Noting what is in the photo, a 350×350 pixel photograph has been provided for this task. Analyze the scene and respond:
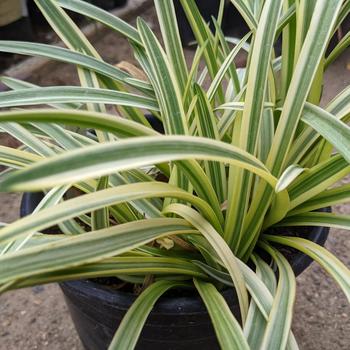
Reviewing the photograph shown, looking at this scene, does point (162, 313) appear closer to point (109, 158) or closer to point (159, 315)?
point (159, 315)

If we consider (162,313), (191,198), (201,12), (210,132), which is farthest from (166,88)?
(201,12)

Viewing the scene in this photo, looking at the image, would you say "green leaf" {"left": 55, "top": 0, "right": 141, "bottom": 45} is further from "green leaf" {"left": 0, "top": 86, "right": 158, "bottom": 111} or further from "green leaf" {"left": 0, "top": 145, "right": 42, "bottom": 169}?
"green leaf" {"left": 0, "top": 145, "right": 42, "bottom": 169}

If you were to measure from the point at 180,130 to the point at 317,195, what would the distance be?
219 mm

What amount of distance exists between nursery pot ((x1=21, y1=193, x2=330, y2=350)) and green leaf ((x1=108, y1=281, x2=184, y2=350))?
23mm

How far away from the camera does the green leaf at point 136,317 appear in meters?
0.59

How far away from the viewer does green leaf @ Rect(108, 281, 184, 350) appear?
1.93 feet

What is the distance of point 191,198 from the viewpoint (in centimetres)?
61

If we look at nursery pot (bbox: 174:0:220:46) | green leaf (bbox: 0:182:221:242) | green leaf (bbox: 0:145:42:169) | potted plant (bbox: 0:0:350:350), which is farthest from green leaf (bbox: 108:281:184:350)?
nursery pot (bbox: 174:0:220:46)

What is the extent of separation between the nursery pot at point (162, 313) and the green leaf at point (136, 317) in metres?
0.02

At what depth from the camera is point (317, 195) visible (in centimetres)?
76

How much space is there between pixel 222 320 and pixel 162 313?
0.33 feet

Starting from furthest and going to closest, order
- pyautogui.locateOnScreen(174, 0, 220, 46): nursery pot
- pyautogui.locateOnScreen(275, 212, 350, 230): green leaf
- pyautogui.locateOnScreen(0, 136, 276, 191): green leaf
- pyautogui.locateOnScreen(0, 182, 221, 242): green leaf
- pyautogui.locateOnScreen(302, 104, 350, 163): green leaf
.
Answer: pyautogui.locateOnScreen(174, 0, 220, 46): nursery pot
pyautogui.locateOnScreen(275, 212, 350, 230): green leaf
pyautogui.locateOnScreen(302, 104, 350, 163): green leaf
pyautogui.locateOnScreen(0, 182, 221, 242): green leaf
pyautogui.locateOnScreen(0, 136, 276, 191): green leaf

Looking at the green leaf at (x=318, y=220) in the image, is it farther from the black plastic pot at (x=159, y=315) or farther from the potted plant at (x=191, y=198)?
the black plastic pot at (x=159, y=315)

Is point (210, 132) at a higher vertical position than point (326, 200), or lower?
higher
